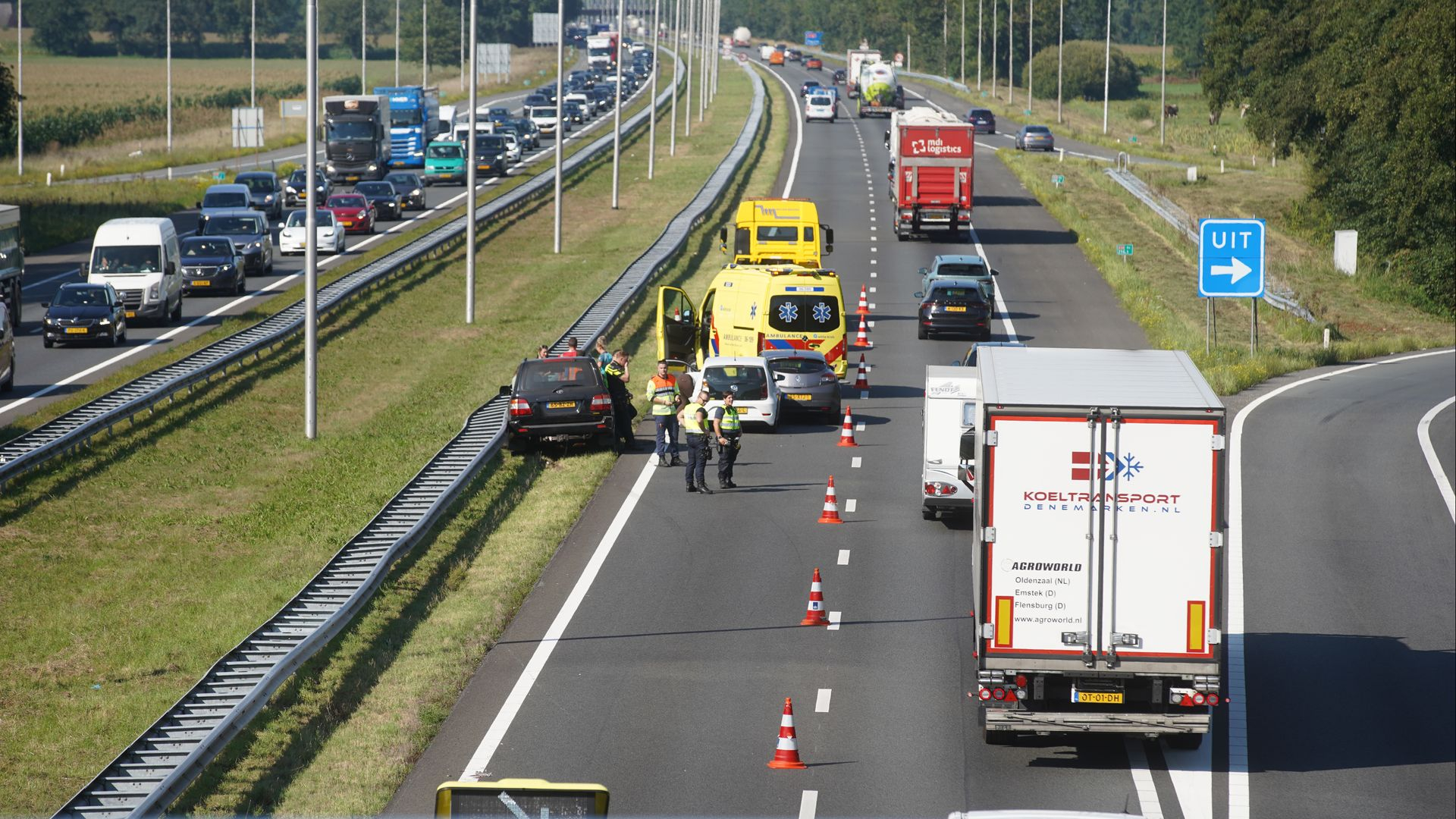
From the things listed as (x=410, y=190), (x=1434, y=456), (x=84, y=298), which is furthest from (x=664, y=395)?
(x=410, y=190)

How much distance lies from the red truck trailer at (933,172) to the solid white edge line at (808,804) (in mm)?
45248

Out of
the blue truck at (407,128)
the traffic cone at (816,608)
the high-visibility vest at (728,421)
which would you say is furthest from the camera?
the blue truck at (407,128)

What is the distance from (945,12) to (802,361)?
15989cm

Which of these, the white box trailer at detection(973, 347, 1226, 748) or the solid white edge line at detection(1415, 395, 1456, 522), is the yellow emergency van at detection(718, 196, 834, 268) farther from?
the white box trailer at detection(973, 347, 1226, 748)

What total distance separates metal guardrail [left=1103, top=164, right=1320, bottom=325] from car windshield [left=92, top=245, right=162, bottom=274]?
3226 cm

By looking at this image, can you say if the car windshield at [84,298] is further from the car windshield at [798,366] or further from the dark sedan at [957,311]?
the dark sedan at [957,311]

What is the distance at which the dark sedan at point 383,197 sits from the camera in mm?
70875

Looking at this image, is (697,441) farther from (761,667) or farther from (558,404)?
(761,667)

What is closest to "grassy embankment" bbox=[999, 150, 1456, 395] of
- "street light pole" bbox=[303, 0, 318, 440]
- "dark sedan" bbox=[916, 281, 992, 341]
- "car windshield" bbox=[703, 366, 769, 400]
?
"dark sedan" bbox=[916, 281, 992, 341]

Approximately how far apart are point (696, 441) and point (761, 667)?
890cm

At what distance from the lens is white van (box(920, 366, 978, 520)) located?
82.6ft

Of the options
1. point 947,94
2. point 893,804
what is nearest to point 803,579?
point 893,804

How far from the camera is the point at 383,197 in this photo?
7106 centimetres

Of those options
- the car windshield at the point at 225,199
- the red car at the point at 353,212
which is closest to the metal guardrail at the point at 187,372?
the red car at the point at 353,212
